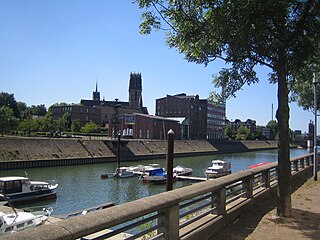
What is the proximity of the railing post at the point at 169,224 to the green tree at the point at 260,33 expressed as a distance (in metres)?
4.03

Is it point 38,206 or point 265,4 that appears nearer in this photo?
point 265,4

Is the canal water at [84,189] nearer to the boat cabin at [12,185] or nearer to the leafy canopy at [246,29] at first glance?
the boat cabin at [12,185]

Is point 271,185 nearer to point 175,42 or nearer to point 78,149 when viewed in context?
point 175,42

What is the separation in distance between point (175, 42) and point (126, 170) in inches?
1432

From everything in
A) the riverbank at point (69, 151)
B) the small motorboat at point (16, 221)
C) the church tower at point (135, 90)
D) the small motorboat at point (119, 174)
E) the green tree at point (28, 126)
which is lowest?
the small motorboat at point (119, 174)

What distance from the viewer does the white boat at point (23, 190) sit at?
1071 inches

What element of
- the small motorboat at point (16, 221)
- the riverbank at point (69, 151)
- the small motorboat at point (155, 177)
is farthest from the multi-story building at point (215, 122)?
the small motorboat at point (16, 221)

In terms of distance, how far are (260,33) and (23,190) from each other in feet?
84.6

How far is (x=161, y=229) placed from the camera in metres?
5.12

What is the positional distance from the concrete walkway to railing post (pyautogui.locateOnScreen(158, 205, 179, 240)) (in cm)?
164

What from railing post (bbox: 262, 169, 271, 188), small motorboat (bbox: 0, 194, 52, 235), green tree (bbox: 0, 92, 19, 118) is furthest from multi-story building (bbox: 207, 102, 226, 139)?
railing post (bbox: 262, 169, 271, 188)

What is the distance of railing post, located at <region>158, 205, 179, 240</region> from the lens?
16.6 ft

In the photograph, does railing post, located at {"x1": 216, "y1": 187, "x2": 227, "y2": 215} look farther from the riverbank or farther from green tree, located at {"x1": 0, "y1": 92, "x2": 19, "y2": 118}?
green tree, located at {"x1": 0, "y1": 92, "x2": 19, "y2": 118}

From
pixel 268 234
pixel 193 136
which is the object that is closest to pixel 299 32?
pixel 268 234
